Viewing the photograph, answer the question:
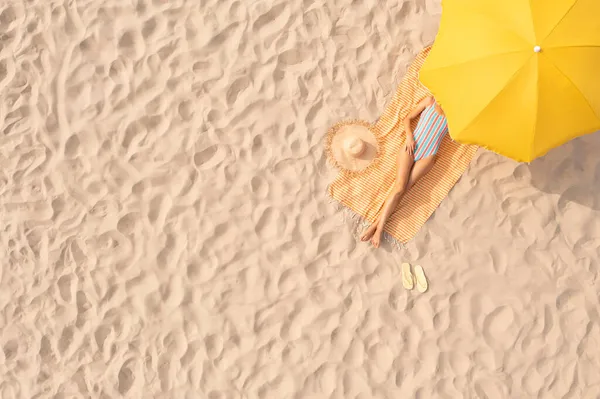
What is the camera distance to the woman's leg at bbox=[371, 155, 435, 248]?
3.87m

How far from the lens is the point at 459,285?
12.6ft

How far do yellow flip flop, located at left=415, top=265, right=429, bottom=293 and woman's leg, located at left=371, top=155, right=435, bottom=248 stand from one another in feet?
1.07

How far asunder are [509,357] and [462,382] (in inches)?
14.3

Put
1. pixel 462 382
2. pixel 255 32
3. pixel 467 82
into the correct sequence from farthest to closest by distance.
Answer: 1. pixel 255 32
2. pixel 462 382
3. pixel 467 82

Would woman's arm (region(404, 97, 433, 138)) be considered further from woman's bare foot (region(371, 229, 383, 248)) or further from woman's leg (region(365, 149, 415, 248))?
woman's bare foot (region(371, 229, 383, 248))

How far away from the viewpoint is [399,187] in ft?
12.7

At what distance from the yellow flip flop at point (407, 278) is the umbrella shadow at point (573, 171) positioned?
1.07m

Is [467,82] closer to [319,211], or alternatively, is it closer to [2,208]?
A: [319,211]

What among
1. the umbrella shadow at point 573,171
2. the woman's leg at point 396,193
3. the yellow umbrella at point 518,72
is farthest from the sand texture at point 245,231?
the yellow umbrella at point 518,72

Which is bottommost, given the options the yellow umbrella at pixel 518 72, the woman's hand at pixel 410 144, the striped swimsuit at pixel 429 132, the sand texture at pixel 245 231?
the sand texture at pixel 245 231

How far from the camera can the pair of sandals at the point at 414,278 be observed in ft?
12.7

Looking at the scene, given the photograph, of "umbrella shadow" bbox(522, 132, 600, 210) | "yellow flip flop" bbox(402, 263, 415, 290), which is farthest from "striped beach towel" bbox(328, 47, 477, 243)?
"umbrella shadow" bbox(522, 132, 600, 210)

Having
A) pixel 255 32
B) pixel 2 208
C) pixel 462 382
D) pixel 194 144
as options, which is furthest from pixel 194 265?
pixel 462 382

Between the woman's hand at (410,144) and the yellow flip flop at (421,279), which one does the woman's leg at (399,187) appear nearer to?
the woman's hand at (410,144)
